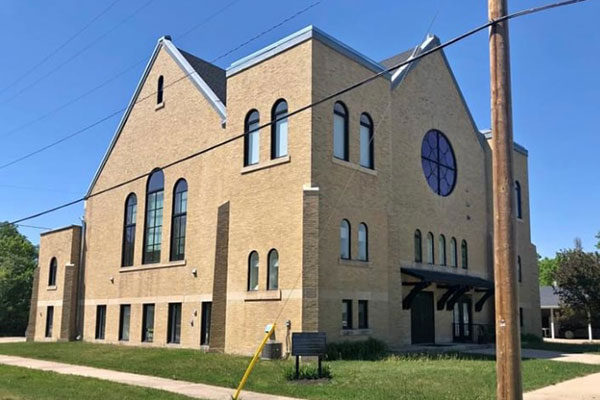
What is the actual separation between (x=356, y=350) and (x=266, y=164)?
7490mm

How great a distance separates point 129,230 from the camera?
31.6 meters

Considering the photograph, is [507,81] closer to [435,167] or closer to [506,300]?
[506,300]

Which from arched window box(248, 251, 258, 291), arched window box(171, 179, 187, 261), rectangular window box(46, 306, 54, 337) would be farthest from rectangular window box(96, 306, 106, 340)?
arched window box(248, 251, 258, 291)

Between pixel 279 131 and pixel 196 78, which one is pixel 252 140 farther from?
pixel 196 78

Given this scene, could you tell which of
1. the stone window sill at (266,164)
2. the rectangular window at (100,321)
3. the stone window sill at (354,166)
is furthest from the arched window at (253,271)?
the rectangular window at (100,321)

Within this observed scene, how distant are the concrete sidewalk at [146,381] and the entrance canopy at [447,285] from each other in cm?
1230

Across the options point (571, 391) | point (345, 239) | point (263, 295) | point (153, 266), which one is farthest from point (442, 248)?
point (571, 391)

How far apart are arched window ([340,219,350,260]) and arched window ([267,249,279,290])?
2386mm

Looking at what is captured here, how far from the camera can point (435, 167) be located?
3050cm

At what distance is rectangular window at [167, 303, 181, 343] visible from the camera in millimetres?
27111

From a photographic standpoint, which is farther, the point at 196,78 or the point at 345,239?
the point at 196,78

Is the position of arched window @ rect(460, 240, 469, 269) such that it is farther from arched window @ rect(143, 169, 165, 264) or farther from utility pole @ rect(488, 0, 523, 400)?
utility pole @ rect(488, 0, 523, 400)

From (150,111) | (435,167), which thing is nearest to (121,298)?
(150,111)

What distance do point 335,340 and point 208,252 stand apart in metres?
7.70
